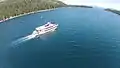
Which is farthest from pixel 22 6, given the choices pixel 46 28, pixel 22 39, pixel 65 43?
pixel 65 43

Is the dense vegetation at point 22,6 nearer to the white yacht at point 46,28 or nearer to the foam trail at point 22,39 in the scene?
the white yacht at point 46,28

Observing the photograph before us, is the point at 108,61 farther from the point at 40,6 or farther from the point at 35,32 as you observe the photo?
the point at 40,6

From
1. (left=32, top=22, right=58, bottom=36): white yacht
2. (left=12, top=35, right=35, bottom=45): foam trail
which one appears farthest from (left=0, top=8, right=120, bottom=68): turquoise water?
(left=32, top=22, right=58, bottom=36): white yacht

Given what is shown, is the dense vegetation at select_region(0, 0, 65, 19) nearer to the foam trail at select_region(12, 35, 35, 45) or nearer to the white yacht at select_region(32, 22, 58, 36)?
the white yacht at select_region(32, 22, 58, 36)

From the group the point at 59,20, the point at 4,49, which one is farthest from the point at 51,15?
the point at 4,49

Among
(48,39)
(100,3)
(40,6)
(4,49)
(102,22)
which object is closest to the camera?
(4,49)

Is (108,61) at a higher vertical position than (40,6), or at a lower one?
lower

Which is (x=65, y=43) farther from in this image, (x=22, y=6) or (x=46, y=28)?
(x=22, y=6)
